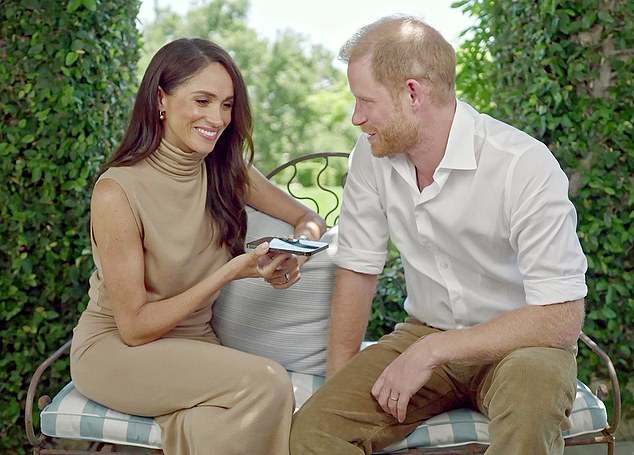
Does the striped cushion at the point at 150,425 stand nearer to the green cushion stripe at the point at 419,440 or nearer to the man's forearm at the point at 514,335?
the green cushion stripe at the point at 419,440

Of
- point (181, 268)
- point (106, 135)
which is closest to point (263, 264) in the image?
point (181, 268)

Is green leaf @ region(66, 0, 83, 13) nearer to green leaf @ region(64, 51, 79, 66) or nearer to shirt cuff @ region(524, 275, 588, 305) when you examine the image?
green leaf @ region(64, 51, 79, 66)

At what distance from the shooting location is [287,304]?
2.50 m

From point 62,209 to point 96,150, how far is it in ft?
0.72

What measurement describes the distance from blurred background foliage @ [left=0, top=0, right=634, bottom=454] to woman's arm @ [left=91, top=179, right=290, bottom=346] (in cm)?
82

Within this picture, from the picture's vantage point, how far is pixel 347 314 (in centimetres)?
235

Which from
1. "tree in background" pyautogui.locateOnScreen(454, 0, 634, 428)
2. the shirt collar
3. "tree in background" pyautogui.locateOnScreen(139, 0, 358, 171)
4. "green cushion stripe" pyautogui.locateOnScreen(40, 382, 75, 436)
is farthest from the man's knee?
"tree in background" pyautogui.locateOnScreen(139, 0, 358, 171)

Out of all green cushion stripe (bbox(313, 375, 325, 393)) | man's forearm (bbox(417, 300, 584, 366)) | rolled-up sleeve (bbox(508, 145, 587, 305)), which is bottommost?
green cushion stripe (bbox(313, 375, 325, 393))

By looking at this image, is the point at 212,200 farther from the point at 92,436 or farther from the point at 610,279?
the point at 610,279

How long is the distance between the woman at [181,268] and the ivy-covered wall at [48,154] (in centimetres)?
67

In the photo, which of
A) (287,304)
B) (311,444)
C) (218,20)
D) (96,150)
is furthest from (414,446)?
(218,20)

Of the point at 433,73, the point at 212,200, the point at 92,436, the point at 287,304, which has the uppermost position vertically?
→ the point at 433,73

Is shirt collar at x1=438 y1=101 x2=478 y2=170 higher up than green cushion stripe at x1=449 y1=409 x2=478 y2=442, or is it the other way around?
shirt collar at x1=438 y1=101 x2=478 y2=170

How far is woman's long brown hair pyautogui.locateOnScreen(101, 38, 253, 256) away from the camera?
2291mm
